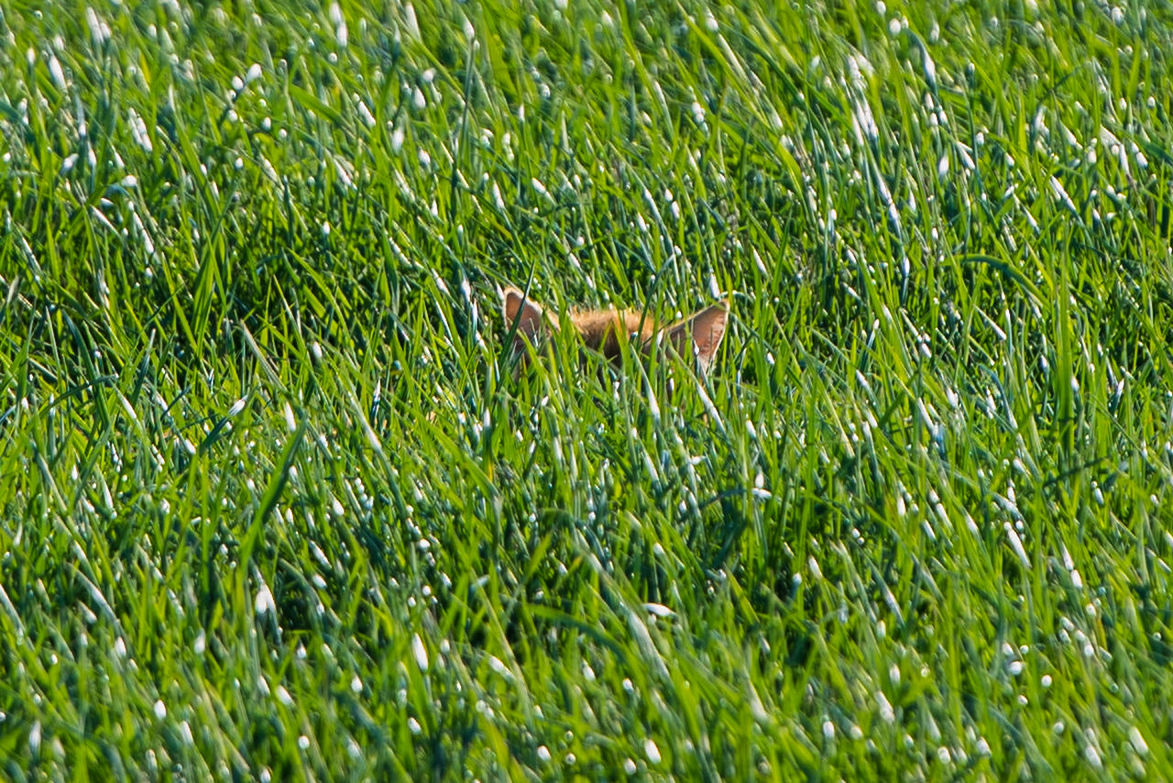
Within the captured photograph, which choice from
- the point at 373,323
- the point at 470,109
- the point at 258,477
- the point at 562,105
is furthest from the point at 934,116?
the point at 258,477

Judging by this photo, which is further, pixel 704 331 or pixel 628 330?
Result: pixel 628 330

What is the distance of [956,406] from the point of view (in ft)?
9.60

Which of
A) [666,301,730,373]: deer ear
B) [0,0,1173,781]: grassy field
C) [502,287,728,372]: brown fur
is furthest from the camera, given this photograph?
[666,301,730,373]: deer ear

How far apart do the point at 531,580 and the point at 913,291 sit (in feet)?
5.32

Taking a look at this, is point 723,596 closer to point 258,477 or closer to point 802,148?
point 258,477

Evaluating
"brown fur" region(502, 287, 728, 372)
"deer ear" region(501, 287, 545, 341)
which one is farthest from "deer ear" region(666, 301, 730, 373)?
"deer ear" region(501, 287, 545, 341)

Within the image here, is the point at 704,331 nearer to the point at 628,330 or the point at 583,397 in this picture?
the point at 628,330

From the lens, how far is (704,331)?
3580 mm

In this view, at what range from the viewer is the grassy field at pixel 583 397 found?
2162mm

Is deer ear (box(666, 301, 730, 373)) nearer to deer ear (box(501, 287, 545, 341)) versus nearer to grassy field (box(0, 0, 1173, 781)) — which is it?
grassy field (box(0, 0, 1173, 781))

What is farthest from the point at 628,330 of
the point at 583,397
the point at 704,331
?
the point at 583,397

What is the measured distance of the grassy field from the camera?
2.16m

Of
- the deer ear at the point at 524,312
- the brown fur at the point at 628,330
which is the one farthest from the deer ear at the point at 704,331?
the deer ear at the point at 524,312

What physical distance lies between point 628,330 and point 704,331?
30 cm
